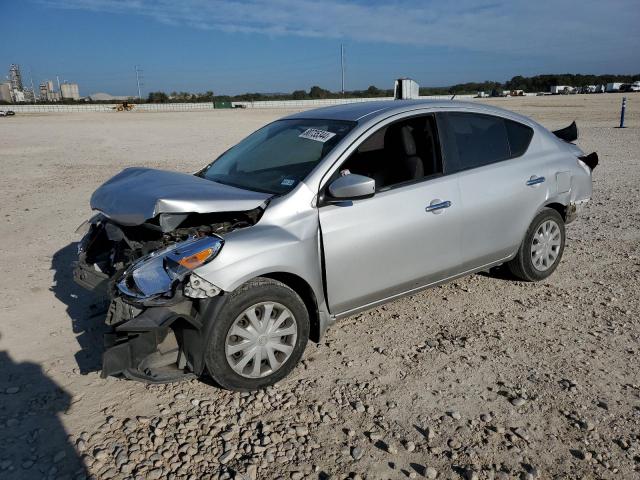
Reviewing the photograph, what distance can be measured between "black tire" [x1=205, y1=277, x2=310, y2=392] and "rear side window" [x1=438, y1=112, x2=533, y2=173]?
181 centimetres

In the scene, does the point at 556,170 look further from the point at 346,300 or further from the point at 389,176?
the point at 346,300

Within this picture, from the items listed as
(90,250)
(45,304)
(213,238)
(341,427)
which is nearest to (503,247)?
(341,427)

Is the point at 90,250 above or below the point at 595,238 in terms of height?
above

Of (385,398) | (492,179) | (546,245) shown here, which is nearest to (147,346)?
(385,398)

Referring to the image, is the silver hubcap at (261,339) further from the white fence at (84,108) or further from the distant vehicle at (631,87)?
the distant vehicle at (631,87)

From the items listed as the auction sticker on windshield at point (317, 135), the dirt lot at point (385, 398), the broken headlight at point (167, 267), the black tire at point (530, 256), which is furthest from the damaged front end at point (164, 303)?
the black tire at point (530, 256)

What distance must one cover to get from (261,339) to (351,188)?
1192mm

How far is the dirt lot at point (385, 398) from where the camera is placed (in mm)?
2854

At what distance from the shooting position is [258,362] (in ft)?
11.4

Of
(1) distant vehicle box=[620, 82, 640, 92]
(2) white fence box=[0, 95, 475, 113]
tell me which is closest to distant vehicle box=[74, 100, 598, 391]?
(2) white fence box=[0, 95, 475, 113]

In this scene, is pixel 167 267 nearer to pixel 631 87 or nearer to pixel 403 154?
pixel 403 154

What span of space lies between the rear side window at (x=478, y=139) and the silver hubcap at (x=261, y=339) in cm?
192

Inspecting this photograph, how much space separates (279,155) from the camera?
14.4 ft

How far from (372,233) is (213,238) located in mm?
1188
